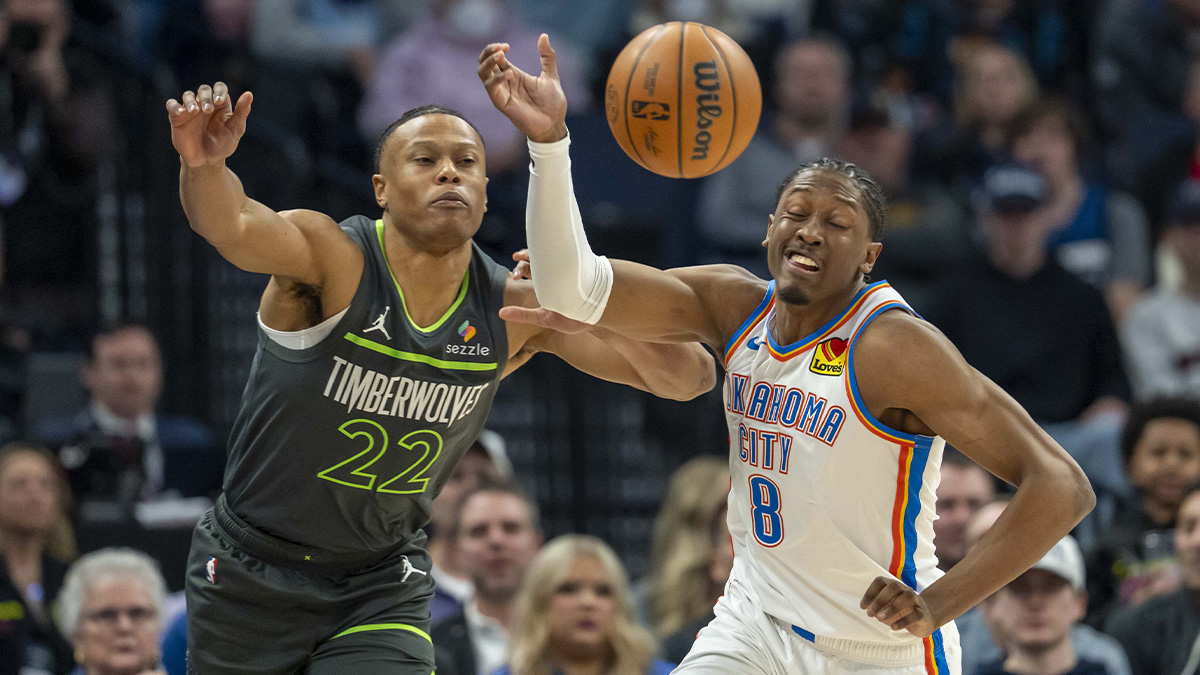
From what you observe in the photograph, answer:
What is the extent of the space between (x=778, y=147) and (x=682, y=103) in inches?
183

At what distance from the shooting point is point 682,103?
5098 millimetres

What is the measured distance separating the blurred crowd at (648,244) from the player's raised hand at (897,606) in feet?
7.57

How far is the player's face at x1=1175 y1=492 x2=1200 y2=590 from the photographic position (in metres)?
6.61

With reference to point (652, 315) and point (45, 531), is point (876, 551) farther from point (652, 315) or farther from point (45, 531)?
point (45, 531)

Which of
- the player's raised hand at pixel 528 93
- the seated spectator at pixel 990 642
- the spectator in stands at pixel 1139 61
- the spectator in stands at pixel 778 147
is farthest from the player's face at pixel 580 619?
the spectator in stands at pixel 1139 61

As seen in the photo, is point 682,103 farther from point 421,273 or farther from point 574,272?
point 421,273

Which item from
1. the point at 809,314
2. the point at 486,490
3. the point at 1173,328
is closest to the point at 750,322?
the point at 809,314

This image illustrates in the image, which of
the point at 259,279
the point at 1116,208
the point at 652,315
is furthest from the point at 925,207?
the point at 652,315

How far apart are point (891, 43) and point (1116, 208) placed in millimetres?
2056

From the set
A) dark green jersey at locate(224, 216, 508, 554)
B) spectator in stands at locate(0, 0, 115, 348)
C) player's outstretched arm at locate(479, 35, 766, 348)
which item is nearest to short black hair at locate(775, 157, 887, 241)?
player's outstretched arm at locate(479, 35, 766, 348)

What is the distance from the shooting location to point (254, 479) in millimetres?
4762

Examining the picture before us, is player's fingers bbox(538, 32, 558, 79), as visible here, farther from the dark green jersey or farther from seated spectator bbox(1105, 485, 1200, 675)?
seated spectator bbox(1105, 485, 1200, 675)

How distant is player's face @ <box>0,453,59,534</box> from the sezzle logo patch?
172 inches

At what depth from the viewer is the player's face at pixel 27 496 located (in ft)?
23.8
